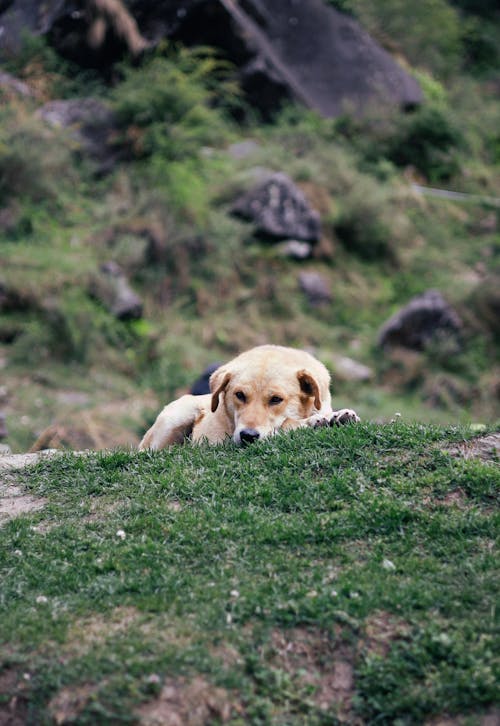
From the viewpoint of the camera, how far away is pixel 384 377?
58.7ft

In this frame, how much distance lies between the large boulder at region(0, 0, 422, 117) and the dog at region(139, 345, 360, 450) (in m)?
17.9

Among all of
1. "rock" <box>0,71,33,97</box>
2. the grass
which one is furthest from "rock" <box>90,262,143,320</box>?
the grass

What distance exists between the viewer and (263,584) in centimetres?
461

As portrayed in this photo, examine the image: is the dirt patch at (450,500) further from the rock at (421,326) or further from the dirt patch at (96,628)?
the rock at (421,326)

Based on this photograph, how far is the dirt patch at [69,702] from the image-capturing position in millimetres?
3809

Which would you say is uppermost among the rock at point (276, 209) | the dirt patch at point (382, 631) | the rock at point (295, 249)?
the dirt patch at point (382, 631)

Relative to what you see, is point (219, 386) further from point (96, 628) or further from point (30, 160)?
point (30, 160)

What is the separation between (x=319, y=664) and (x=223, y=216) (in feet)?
51.1

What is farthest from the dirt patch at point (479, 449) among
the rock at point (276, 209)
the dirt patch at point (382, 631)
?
the rock at point (276, 209)

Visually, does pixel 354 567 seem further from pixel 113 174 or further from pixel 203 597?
pixel 113 174

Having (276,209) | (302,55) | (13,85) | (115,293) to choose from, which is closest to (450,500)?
(115,293)

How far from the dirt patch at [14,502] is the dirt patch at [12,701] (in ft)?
5.53

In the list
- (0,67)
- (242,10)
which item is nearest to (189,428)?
(0,67)

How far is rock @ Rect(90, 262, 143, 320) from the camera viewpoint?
15.6m
